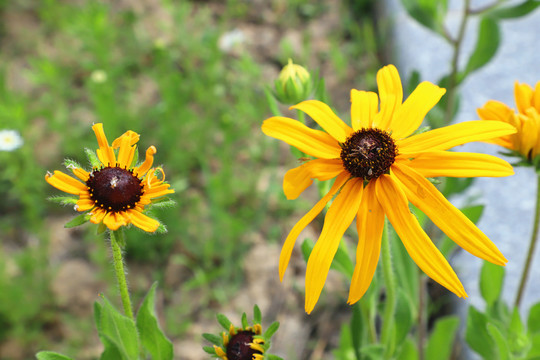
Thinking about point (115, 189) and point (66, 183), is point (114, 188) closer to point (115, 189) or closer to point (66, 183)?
point (115, 189)

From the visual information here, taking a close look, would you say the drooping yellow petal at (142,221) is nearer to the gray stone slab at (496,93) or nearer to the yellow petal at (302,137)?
the yellow petal at (302,137)

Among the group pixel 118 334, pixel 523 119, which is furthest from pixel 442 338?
pixel 118 334

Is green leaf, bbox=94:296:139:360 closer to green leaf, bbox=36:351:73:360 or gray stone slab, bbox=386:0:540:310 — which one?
green leaf, bbox=36:351:73:360

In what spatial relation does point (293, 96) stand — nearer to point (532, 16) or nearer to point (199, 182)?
point (199, 182)

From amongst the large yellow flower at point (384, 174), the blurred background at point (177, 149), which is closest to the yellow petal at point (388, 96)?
the large yellow flower at point (384, 174)

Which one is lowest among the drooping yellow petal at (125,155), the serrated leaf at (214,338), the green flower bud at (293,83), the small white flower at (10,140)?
the serrated leaf at (214,338)

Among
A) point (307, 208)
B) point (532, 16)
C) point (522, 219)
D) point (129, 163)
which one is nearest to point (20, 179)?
point (307, 208)

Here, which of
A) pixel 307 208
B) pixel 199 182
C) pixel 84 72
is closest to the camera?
pixel 307 208

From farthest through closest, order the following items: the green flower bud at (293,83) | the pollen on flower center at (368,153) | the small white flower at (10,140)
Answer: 1. the small white flower at (10,140)
2. the green flower bud at (293,83)
3. the pollen on flower center at (368,153)
